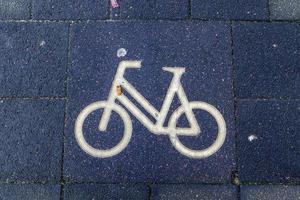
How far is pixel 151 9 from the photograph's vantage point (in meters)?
4.75

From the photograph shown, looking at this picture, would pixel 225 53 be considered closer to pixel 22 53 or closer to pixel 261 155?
pixel 261 155

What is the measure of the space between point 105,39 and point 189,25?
3.31ft

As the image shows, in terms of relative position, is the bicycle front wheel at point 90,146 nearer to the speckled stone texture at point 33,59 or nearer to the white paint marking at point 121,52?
the speckled stone texture at point 33,59

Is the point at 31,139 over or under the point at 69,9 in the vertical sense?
under

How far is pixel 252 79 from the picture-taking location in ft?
14.8

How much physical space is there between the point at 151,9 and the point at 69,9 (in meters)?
0.99

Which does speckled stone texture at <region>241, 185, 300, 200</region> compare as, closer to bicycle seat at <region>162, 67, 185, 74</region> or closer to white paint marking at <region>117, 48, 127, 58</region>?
bicycle seat at <region>162, 67, 185, 74</region>

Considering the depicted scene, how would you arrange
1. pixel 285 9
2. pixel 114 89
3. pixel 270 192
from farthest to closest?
pixel 285 9, pixel 114 89, pixel 270 192

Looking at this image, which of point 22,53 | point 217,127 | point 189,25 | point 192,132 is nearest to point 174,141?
point 192,132

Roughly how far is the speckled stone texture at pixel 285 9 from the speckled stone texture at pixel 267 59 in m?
0.10

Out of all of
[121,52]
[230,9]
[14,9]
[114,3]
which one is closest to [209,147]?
[121,52]

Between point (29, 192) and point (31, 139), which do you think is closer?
point (29, 192)

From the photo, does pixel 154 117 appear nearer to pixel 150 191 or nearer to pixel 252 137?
pixel 150 191

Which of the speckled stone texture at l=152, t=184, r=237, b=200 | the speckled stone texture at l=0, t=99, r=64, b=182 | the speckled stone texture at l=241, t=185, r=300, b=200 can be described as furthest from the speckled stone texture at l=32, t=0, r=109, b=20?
the speckled stone texture at l=241, t=185, r=300, b=200
